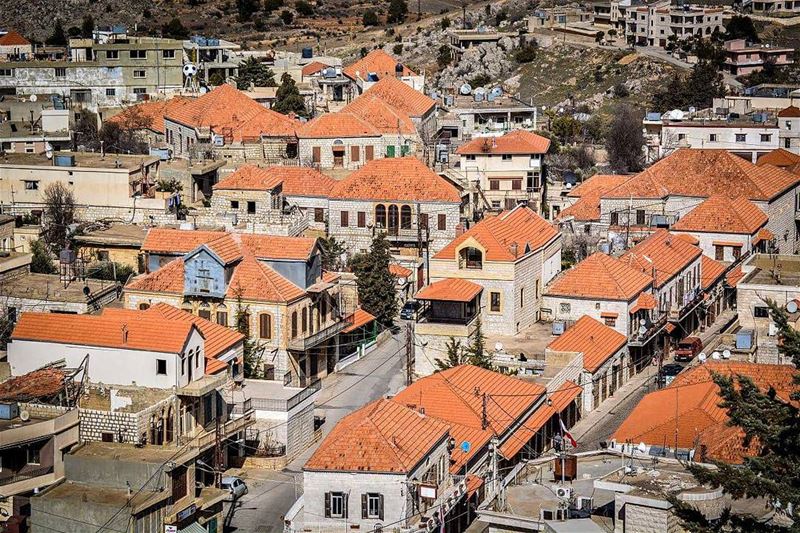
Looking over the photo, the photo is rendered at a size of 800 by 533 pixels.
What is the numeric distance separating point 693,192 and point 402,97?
54.4 feet

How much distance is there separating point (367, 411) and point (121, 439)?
23.7ft

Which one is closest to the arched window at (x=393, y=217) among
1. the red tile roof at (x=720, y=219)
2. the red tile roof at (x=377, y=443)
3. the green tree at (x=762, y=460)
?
the red tile roof at (x=720, y=219)

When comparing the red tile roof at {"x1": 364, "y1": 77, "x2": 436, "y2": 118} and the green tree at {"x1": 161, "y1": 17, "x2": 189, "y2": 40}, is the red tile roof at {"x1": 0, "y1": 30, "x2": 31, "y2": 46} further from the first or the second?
the red tile roof at {"x1": 364, "y1": 77, "x2": 436, "y2": 118}

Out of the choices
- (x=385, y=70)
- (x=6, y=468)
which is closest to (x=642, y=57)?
(x=385, y=70)

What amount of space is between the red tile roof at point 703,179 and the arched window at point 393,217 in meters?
10.3

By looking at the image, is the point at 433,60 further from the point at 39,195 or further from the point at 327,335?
the point at 327,335

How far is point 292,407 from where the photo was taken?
57875 mm

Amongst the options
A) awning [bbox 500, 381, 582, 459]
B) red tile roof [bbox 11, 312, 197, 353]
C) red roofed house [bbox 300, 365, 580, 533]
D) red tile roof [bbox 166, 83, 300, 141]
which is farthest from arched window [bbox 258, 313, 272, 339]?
red tile roof [bbox 166, 83, 300, 141]

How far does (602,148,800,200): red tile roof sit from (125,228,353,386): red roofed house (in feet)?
70.4

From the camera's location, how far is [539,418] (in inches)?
2283

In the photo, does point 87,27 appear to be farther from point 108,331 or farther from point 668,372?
point 108,331

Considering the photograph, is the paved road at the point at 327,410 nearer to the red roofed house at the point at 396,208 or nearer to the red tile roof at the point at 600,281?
the red tile roof at the point at 600,281

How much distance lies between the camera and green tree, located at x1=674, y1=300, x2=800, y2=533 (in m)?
37.5

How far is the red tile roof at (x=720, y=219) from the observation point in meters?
78.9
